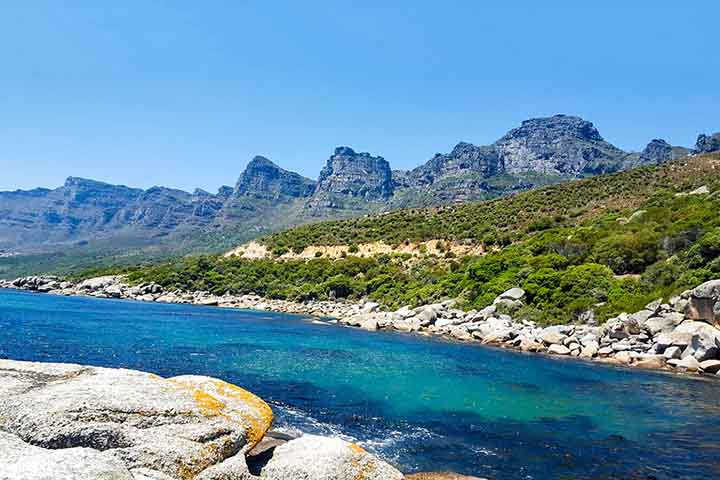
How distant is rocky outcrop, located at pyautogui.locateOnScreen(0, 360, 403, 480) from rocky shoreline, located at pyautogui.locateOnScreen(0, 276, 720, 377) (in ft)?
93.4

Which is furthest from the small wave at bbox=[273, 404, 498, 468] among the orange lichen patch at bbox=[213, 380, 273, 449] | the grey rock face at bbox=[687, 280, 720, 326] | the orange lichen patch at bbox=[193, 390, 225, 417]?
the grey rock face at bbox=[687, 280, 720, 326]

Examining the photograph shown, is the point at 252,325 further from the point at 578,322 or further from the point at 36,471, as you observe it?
the point at 36,471

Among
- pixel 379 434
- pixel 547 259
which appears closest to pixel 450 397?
pixel 379 434

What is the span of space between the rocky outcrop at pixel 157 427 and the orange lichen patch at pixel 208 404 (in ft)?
0.06

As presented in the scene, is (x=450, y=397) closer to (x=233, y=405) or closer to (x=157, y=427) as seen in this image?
(x=233, y=405)

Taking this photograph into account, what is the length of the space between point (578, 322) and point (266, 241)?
8621cm

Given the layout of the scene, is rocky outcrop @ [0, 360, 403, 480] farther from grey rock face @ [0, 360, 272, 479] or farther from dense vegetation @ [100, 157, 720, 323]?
dense vegetation @ [100, 157, 720, 323]

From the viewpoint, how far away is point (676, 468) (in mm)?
14156

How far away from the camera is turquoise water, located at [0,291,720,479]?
14.8 m

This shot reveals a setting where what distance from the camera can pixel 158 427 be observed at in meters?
8.63

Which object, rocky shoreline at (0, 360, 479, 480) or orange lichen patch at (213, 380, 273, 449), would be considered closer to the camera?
rocky shoreline at (0, 360, 479, 480)

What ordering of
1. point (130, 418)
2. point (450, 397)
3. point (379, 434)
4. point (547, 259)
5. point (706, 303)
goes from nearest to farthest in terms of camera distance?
point (130, 418) → point (379, 434) → point (450, 397) → point (706, 303) → point (547, 259)

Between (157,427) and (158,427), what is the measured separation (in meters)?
0.02

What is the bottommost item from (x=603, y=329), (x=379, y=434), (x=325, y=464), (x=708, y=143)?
(x=379, y=434)
